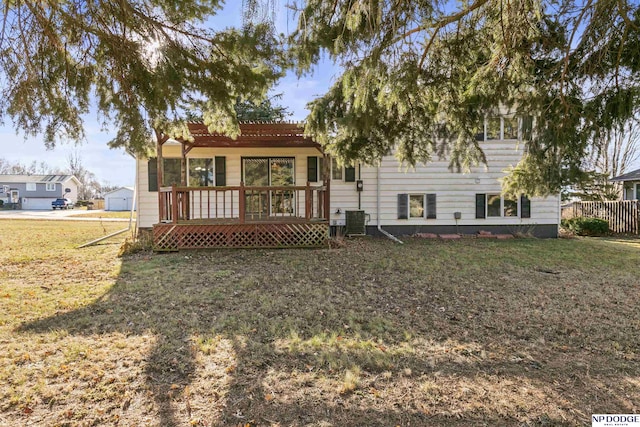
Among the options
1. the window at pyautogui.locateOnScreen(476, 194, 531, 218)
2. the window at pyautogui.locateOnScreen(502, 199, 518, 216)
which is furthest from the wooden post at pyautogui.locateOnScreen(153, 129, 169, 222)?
the window at pyautogui.locateOnScreen(502, 199, 518, 216)

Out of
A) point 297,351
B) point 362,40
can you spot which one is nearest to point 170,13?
point 362,40

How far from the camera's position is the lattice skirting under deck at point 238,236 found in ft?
25.8

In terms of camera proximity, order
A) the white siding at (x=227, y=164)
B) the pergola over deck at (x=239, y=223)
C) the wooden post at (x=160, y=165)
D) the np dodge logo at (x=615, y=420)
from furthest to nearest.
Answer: the white siding at (x=227, y=164), the pergola over deck at (x=239, y=223), the wooden post at (x=160, y=165), the np dodge logo at (x=615, y=420)

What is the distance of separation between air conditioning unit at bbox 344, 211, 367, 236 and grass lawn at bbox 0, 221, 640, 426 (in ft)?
13.4

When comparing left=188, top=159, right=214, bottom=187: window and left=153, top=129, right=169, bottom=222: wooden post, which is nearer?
left=153, top=129, right=169, bottom=222: wooden post

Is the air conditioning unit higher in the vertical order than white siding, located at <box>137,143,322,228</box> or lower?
lower

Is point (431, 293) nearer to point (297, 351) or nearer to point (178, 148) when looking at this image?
point (297, 351)

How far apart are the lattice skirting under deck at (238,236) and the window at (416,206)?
3637mm

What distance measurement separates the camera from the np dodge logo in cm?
210

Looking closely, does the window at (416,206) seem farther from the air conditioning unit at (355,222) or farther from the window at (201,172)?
the window at (201,172)

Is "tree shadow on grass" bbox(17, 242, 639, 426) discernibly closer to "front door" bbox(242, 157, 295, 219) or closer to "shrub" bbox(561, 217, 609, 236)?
"front door" bbox(242, 157, 295, 219)

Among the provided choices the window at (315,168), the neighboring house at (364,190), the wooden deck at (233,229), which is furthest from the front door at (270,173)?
the wooden deck at (233,229)

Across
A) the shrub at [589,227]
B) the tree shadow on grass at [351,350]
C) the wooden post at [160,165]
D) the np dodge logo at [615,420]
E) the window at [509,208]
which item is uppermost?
the wooden post at [160,165]

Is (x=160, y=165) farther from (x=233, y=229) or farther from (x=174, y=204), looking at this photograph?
(x=233, y=229)
